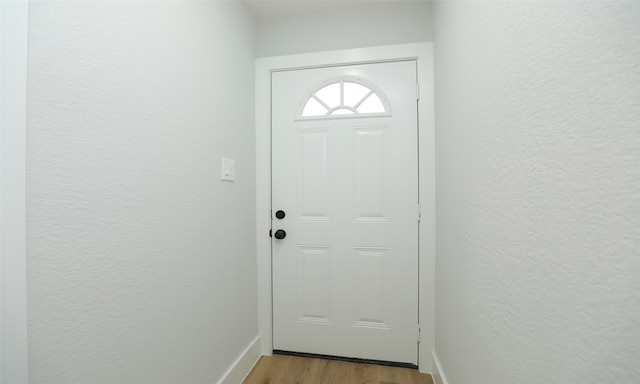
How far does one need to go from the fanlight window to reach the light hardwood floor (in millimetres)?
1675

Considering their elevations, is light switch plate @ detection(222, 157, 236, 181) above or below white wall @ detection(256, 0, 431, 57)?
below

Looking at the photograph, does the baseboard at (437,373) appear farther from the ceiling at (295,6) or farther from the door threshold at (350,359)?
the ceiling at (295,6)

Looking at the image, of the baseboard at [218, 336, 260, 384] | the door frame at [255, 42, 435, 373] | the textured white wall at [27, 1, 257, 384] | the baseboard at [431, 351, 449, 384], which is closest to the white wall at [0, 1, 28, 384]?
the textured white wall at [27, 1, 257, 384]

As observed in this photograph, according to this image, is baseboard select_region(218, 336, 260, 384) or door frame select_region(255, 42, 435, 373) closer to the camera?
baseboard select_region(218, 336, 260, 384)

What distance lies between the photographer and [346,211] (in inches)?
72.2

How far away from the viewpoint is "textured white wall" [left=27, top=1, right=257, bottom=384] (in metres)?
0.69

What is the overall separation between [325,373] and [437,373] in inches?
26.3

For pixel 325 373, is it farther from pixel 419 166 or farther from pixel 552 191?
pixel 552 191

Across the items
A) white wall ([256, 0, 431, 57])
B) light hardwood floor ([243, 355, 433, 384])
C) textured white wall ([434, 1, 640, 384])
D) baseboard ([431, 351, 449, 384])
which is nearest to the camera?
textured white wall ([434, 1, 640, 384])

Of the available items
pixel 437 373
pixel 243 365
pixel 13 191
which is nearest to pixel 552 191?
pixel 13 191

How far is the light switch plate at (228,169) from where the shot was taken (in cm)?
150

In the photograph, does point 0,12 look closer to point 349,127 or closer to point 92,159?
point 92,159

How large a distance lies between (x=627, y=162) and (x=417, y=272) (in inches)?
58.2

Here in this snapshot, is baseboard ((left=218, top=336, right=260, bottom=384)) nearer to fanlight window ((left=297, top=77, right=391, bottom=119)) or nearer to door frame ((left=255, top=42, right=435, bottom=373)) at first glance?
door frame ((left=255, top=42, right=435, bottom=373))
